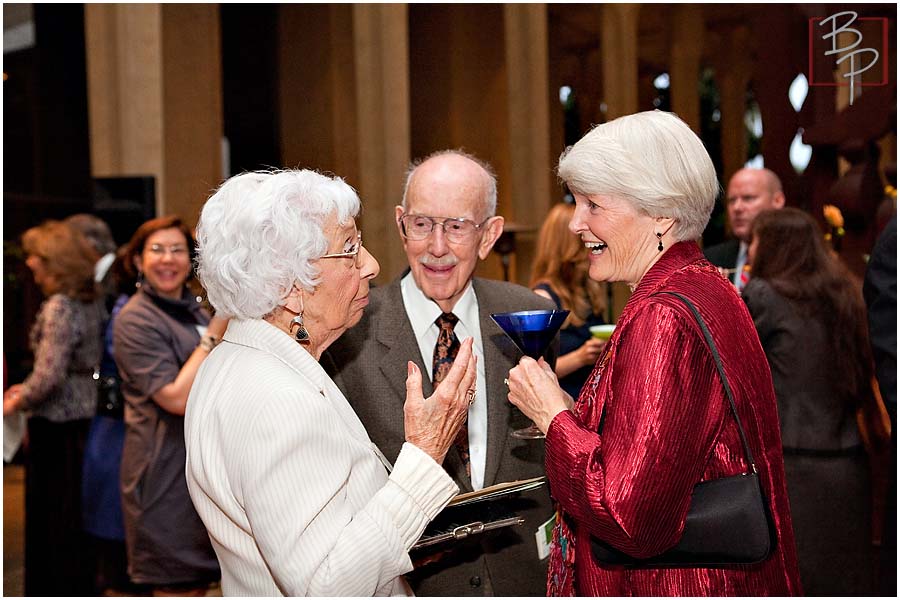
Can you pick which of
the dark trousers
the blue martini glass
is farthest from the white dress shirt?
the dark trousers

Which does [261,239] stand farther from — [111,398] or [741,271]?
[741,271]

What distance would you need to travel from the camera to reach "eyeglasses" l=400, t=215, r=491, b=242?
7.89 ft

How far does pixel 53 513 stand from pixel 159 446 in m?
1.11

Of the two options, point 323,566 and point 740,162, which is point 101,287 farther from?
point 740,162

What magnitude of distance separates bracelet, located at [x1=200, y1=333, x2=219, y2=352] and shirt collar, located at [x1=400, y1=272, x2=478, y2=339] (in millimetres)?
1323

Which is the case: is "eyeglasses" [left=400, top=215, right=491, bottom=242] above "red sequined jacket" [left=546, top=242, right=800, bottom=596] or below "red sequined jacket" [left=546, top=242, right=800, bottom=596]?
above

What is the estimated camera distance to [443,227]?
7.89 feet

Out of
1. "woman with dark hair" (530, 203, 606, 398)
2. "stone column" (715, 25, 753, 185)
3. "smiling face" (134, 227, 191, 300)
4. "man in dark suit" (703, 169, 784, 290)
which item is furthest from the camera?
"stone column" (715, 25, 753, 185)

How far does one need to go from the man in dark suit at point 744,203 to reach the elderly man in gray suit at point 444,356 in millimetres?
2719

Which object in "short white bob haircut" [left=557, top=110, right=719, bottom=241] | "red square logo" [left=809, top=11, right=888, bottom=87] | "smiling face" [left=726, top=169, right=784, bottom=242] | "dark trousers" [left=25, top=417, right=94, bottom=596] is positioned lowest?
Result: "dark trousers" [left=25, top=417, right=94, bottom=596]

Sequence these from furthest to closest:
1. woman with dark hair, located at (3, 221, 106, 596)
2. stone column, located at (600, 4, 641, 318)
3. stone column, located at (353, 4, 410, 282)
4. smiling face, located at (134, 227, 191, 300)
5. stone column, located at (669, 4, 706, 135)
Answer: stone column, located at (669, 4, 706, 135)
stone column, located at (600, 4, 641, 318)
stone column, located at (353, 4, 410, 282)
woman with dark hair, located at (3, 221, 106, 596)
smiling face, located at (134, 227, 191, 300)

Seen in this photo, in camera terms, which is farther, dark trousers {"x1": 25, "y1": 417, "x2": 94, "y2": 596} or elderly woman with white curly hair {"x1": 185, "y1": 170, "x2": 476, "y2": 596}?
dark trousers {"x1": 25, "y1": 417, "x2": 94, "y2": 596}

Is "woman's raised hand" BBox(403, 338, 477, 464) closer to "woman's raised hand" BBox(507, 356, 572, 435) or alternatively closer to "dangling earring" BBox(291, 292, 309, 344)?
"woman's raised hand" BBox(507, 356, 572, 435)

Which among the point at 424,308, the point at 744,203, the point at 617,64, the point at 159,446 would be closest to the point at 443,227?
the point at 424,308
